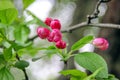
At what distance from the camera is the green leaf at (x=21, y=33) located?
749 millimetres

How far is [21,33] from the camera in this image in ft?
2.48

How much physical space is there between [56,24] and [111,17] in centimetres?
112

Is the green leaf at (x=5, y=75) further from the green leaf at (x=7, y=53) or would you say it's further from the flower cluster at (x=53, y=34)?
the flower cluster at (x=53, y=34)

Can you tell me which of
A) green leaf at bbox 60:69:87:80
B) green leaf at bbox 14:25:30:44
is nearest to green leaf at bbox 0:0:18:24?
Answer: green leaf at bbox 14:25:30:44

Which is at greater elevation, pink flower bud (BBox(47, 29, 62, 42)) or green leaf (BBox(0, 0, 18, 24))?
green leaf (BBox(0, 0, 18, 24))

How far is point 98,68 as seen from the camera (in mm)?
671

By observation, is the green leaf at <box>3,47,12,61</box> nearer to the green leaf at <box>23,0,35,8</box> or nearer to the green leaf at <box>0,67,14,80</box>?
the green leaf at <box>0,67,14,80</box>

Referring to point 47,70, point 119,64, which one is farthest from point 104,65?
point 47,70

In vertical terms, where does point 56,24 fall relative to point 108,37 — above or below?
above

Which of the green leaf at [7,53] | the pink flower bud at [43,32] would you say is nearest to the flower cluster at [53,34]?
the pink flower bud at [43,32]

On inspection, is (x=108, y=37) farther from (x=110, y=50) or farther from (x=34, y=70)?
(x=34, y=70)

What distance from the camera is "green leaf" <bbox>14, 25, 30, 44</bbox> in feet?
2.46

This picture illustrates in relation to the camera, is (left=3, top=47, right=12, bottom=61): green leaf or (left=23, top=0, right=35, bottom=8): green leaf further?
(left=23, top=0, right=35, bottom=8): green leaf

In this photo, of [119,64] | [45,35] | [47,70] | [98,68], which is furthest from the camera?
[47,70]
